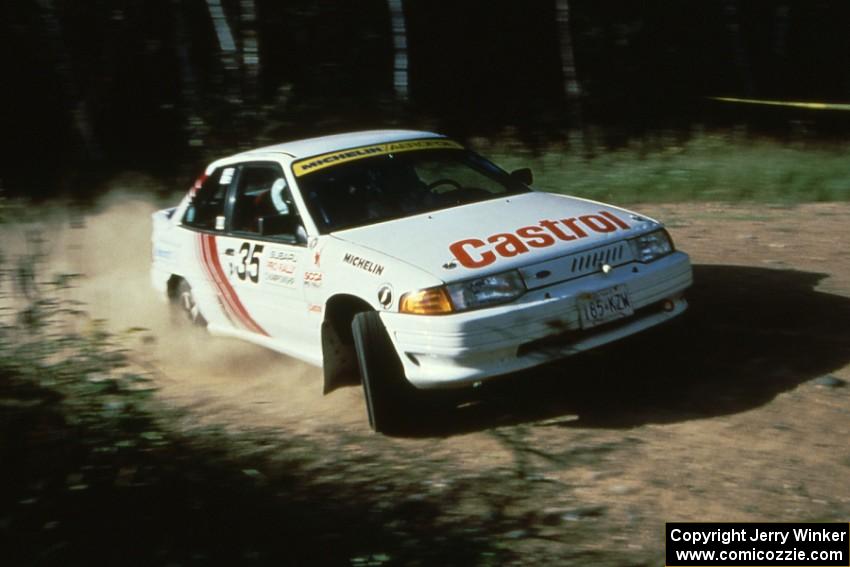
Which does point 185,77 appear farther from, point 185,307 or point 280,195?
point 280,195

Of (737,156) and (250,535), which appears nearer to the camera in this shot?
(250,535)

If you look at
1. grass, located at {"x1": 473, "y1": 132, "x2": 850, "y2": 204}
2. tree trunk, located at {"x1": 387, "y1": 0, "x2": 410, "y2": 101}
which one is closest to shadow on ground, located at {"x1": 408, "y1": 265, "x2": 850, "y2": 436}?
grass, located at {"x1": 473, "y1": 132, "x2": 850, "y2": 204}

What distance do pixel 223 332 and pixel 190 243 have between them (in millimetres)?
745

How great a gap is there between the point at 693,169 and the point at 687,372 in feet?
25.4

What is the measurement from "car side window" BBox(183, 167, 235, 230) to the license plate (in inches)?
115

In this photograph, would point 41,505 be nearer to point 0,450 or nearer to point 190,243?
point 0,450

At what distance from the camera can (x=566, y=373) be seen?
6.65m

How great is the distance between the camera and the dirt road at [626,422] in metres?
4.64

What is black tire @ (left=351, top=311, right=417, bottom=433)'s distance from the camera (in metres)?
5.72

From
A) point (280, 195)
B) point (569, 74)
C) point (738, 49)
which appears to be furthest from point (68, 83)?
point (280, 195)

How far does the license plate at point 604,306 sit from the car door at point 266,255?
169 cm

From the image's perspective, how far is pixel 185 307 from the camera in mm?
8109

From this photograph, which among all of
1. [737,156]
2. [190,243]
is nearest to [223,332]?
[190,243]

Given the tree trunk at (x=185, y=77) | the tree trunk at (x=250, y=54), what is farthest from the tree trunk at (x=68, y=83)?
the tree trunk at (x=250, y=54)
